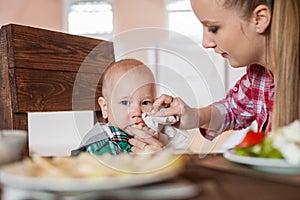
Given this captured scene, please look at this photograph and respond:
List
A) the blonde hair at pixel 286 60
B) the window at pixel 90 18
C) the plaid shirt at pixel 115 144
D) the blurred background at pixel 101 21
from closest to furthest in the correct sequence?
the blonde hair at pixel 286 60
the plaid shirt at pixel 115 144
the blurred background at pixel 101 21
the window at pixel 90 18

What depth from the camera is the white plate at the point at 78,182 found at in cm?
41

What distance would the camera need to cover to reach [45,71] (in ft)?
3.87

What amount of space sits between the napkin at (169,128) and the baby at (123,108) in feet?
0.14

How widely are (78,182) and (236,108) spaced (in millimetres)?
914

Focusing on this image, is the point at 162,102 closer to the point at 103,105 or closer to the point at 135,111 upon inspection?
the point at 135,111

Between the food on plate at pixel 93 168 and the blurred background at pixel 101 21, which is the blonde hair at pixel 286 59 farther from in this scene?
the blurred background at pixel 101 21

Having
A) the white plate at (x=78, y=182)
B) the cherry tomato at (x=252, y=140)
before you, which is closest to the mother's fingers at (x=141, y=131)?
the cherry tomato at (x=252, y=140)

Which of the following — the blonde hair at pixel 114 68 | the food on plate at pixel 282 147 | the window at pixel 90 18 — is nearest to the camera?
the food on plate at pixel 282 147

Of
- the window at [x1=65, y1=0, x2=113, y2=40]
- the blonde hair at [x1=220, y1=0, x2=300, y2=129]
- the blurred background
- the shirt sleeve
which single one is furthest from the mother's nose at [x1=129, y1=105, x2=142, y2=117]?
the window at [x1=65, y1=0, x2=113, y2=40]

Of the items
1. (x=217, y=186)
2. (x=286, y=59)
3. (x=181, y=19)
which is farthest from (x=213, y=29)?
(x=181, y=19)

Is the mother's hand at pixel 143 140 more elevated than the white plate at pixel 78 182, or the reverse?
the white plate at pixel 78 182

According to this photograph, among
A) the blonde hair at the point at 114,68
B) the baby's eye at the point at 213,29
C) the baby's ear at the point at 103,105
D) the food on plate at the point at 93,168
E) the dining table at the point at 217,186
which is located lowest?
the baby's ear at the point at 103,105

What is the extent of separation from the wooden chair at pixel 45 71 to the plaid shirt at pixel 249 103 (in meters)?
0.40

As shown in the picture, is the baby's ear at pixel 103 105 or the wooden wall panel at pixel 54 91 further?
the baby's ear at pixel 103 105
